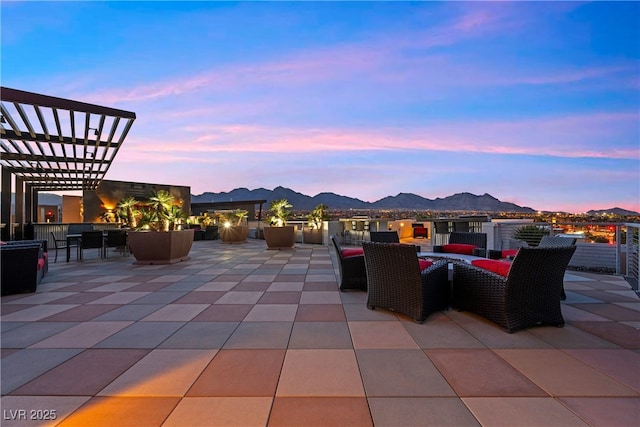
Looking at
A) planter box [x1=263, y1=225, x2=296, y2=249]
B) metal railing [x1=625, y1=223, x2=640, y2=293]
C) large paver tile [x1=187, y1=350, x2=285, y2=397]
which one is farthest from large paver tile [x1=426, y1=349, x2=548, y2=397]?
planter box [x1=263, y1=225, x2=296, y2=249]

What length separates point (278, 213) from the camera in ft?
34.1

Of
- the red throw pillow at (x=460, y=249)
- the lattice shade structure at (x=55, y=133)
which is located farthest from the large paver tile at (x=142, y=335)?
the lattice shade structure at (x=55, y=133)

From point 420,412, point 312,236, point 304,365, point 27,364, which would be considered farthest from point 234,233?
point 420,412

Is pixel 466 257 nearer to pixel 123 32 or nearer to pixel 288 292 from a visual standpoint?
pixel 288 292

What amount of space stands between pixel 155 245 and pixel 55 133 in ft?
16.2

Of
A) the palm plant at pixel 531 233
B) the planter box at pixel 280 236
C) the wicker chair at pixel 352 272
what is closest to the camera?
the wicker chair at pixel 352 272

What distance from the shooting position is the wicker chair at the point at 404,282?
10.4ft

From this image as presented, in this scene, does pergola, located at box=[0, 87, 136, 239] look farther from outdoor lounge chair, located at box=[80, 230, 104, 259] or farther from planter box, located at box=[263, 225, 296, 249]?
planter box, located at box=[263, 225, 296, 249]

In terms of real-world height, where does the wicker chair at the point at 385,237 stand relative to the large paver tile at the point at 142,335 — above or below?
above

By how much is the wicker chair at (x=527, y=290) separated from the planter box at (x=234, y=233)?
11.4 m

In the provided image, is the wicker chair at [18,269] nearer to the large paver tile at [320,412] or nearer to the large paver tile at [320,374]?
the large paver tile at [320,374]

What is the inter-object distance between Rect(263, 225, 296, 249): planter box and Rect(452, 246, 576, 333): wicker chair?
7501 mm

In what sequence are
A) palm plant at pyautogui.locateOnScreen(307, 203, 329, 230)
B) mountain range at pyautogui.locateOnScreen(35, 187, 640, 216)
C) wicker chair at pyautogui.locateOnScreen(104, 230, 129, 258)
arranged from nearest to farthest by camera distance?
wicker chair at pyautogui.locateOnScreen(104, 230, 129, 258), palm plant at pyautogui.locateOnScreen(307, 203, 329, 230), mountain range at pyautogui.locateOnScreen(35, 187, 640, 216)

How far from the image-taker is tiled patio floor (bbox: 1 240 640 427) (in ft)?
5.40
